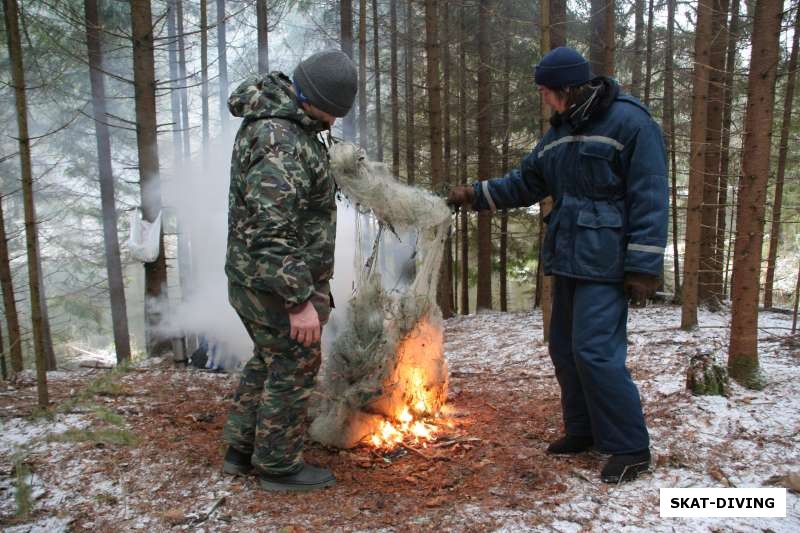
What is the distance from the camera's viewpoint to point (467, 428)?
4.11 metres

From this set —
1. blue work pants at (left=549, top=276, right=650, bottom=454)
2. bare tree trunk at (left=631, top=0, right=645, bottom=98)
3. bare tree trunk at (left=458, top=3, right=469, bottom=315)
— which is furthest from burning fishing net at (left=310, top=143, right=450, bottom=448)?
bare tree trunk at (left=631, top=0, right=645, bottom=98)

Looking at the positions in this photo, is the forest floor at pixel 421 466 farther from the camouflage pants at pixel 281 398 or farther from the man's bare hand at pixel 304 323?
the man's bare hand at pixel 304 323

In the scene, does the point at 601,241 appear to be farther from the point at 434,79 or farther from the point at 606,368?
→ the point at 434,79

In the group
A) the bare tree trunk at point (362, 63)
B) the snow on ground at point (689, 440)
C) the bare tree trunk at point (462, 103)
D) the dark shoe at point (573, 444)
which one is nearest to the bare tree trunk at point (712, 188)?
the snow on ground at point (689, 440)

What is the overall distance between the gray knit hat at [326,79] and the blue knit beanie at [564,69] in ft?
3.82

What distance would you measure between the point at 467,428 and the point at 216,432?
1.96 metres

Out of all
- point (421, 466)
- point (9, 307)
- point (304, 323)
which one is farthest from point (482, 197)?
point (9, 307)

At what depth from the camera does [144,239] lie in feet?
23.6

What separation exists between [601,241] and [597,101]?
0.83 meters

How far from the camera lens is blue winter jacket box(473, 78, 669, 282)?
9.57 feet

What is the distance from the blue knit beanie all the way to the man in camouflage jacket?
1.17 meters

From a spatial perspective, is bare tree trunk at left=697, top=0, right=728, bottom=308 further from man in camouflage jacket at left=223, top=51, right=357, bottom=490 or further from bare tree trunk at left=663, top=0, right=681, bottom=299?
man in camouflage jacket at left=223, top=51, right=357, bottom=490

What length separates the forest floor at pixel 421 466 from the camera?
273cm

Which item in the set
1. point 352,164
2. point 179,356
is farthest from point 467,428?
point 179,356
